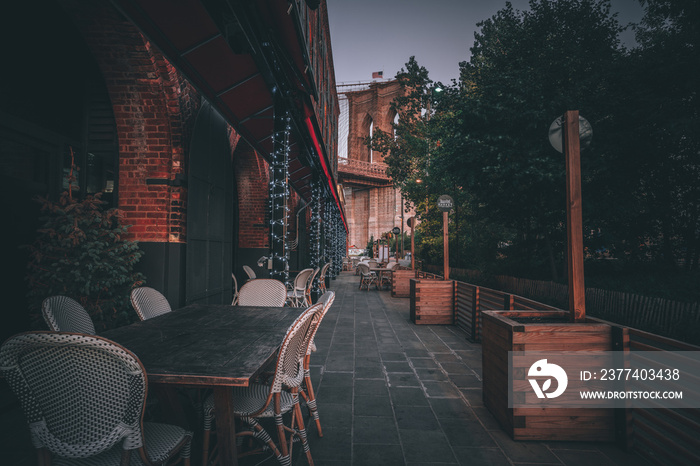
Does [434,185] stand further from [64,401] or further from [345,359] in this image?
[64,401]

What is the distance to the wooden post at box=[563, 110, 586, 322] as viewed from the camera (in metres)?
2.17

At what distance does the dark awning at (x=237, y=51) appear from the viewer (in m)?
2.59

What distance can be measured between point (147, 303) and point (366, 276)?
778 centimetres

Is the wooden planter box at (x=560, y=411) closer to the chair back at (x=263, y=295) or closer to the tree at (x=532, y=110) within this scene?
the chair back at (x=263, y=295)

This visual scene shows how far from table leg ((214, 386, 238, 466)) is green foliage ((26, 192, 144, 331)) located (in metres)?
1.94

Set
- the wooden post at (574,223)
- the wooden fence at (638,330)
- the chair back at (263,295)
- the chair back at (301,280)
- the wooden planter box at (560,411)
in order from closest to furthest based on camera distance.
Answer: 1. the wooden fence at (638,330)
2. the wooden planter box at (560,411)
3. the wooden post at (574,223)
4. the chair back at (263,295)
5. the chair back at (301,280)

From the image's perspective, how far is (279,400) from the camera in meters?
1.59

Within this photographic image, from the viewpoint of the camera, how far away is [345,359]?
11.4 feet

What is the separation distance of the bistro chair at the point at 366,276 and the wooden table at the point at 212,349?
7.11m

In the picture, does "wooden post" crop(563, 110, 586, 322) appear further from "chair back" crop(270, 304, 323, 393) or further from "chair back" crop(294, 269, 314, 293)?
"chair back" crop(294, 269, 314, 293)

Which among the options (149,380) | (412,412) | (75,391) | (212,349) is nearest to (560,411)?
(412,412)

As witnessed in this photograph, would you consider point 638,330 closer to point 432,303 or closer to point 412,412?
point 412,412

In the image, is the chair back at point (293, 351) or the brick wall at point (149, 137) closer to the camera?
the chair back at point (293, 351)

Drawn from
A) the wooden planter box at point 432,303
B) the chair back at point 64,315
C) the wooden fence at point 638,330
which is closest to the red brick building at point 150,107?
the chair back at point 64,315
